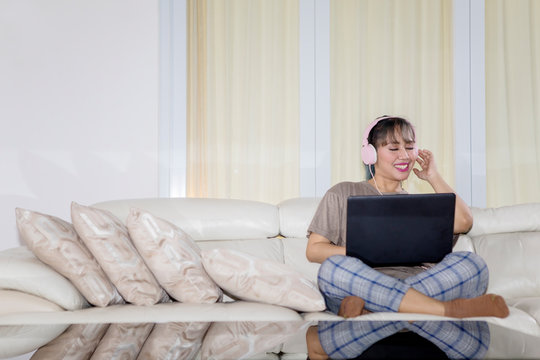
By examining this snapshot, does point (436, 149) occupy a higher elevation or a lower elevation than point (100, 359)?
higher

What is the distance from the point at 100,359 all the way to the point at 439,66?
3.10 metres

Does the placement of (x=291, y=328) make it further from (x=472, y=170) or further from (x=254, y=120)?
(x=472, y=170)

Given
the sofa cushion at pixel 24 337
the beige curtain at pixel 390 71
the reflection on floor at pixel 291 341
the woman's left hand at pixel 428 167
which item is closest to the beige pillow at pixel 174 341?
the reflection on floor at pixel 291 341

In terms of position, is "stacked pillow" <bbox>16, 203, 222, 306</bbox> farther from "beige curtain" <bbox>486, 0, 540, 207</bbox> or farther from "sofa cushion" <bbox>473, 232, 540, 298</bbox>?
"beige curtain" <bbox>486, 0, 540, 207</bbox>

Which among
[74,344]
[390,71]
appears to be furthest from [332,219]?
[390,71]

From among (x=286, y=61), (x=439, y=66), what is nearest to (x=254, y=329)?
(x=286, y=61)

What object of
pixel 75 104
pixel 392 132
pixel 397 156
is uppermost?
pixel 75 104

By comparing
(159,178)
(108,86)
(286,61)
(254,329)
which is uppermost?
(286,61)

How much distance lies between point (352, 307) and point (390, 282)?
0.17 m

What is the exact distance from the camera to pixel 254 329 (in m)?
0.90

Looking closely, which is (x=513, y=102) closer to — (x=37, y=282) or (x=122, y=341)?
(x=37, y=282)

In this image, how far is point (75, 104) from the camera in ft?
9.82

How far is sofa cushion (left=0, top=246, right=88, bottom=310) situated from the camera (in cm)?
159

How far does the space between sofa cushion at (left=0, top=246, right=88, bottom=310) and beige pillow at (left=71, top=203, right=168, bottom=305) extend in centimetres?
13
